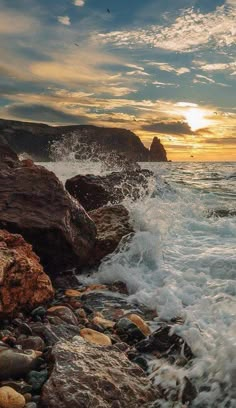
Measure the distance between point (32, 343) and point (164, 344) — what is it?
1259 mm

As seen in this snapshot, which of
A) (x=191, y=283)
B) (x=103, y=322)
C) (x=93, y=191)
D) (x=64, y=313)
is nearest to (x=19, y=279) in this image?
(x=64, y=313)

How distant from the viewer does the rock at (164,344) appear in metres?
3.78

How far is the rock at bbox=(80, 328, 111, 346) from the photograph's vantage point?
3.89 meters

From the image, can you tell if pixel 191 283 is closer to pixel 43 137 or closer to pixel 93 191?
pixel 93 191

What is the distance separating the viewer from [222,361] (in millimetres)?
3428

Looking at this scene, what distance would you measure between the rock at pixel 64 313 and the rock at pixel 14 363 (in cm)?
105

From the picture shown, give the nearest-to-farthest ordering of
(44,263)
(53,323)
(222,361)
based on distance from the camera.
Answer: (222,361) → (53,323) → (44,263)

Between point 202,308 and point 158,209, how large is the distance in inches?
195

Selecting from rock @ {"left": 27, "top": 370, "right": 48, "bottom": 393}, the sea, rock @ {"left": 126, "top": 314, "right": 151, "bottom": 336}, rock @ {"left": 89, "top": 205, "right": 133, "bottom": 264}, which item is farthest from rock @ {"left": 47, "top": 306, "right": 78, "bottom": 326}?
rock @ {"left": 89, "top": 205, "right": 133, "bottom": 264}

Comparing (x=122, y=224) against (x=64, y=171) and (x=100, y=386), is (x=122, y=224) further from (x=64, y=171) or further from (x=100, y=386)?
(x=64, y=171)

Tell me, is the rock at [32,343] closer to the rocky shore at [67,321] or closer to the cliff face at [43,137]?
the rocky shore at [67,321]

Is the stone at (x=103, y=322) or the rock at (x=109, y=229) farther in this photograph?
the rock at (x=109, y=229)

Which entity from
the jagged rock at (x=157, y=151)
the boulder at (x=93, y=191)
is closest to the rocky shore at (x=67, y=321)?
the boulder at (x=93, y=191)

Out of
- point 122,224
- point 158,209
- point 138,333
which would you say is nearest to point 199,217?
point 158,209
